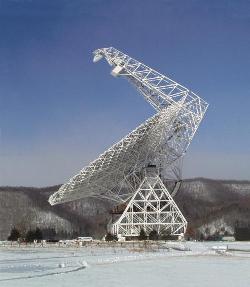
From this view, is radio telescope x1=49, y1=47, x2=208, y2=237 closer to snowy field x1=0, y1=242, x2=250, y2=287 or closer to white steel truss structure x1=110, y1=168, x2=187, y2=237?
white steel truss structure x1=110, y1=168, x2=187, y2=237

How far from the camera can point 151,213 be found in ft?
227

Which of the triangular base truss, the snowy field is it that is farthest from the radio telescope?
the snowy field

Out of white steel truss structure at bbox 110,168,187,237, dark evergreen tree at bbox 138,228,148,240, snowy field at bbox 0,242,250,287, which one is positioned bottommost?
snowy field at bbox 0,242,250,287

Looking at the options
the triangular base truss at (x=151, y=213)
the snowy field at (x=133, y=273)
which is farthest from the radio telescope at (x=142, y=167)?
the snowy field at (x=133, y=273)

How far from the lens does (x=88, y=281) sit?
24688 millimetres

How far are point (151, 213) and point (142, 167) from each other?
588cm

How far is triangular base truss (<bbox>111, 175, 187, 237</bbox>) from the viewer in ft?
224

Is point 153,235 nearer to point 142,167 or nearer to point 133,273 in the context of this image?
point 142,167

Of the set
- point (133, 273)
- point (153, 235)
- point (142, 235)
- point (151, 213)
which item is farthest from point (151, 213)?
point (133, 273)

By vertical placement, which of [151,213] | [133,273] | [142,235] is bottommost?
[133,273]

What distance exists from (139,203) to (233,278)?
4337 cm

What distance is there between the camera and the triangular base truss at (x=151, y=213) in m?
68.2

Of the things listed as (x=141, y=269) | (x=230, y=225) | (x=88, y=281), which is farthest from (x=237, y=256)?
(x=230, y=225)

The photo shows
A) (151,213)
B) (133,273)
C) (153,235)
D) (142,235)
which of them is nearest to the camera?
(133,273)
